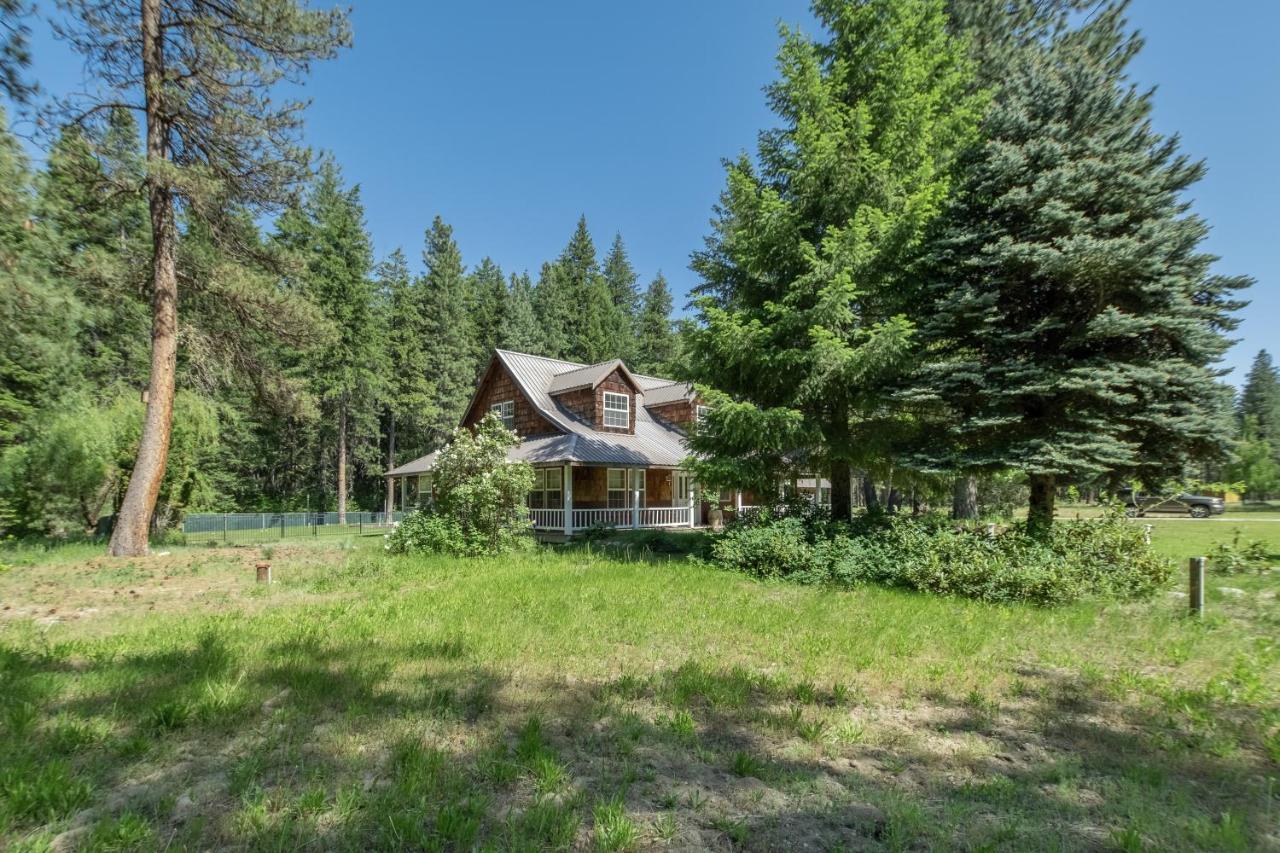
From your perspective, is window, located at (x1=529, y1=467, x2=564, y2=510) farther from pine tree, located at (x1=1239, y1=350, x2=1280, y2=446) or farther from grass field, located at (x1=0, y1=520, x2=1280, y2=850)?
pine tree, located at (x1=1239, y1=350, x2=1280, y2=446)

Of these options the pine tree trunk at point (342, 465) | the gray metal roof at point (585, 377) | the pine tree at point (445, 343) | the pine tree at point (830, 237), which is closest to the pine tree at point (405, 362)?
the pine tree at point (445, 343)

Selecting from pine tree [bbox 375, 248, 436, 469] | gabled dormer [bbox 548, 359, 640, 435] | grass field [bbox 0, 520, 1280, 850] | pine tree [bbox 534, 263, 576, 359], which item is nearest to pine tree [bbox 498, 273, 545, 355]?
pine tree [bbox 534, 263, 576, 359]

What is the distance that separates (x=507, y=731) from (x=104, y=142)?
51.6 ft

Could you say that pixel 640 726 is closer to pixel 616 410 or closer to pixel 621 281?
pixel 616 410

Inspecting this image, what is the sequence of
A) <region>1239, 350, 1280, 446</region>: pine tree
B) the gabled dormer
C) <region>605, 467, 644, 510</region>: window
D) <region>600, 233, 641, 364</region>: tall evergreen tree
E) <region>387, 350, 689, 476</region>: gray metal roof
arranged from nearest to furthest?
<region>387, 350, 689, 476</region>: gray metal roof
<region>605, 467, 644, 510</region>: window
the gabled dormer
<region>1239, 350, 1280, 446</region>: pine tree
<region>600, 233, 641, 364</region>: tall evergreen tree

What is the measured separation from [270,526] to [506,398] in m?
13.9

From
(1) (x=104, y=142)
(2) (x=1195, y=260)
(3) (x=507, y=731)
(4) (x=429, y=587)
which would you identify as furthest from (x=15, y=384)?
(2) (x=1195, y=260)

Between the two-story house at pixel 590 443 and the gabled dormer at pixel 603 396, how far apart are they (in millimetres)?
40

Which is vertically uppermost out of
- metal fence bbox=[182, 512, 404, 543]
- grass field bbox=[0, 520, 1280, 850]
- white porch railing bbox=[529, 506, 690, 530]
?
grass field bbox=[0, 520, 1280, 850]

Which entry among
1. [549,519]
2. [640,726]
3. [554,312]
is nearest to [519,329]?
[554,312]

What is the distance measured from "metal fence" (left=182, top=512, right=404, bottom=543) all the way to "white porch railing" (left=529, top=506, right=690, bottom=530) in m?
7.49

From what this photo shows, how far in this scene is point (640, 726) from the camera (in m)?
4.11

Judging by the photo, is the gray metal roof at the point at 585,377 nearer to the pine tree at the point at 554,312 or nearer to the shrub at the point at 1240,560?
the shrub at the point at 1240,560

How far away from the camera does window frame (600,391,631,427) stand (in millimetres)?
22484
